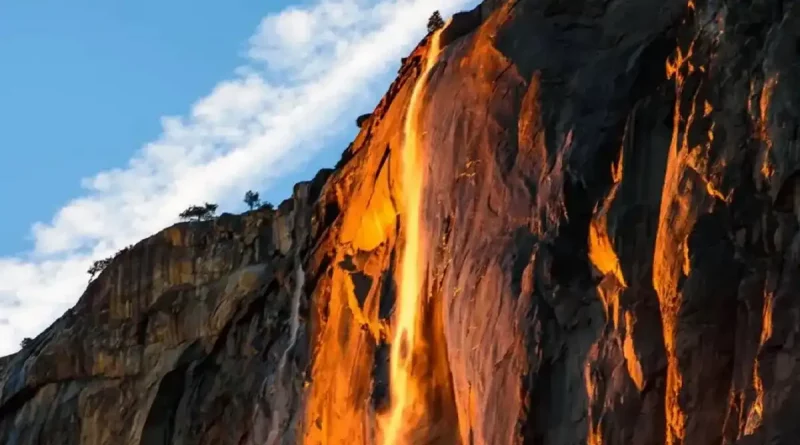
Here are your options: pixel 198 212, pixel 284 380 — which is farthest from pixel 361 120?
pixel 198 212

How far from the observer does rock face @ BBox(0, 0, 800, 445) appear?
13086mm

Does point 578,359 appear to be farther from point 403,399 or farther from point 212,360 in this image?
point 212,360

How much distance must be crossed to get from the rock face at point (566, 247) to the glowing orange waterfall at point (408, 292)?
0.69 feet

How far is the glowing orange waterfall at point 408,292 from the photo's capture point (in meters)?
19.0

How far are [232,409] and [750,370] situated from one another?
16.2 metres

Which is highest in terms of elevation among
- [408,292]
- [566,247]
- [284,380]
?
[408,292]

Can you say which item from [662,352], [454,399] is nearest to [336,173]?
[454,399]

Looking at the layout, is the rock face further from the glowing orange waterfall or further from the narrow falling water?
the glowing orange waterfall

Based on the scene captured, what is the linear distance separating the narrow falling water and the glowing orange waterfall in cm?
461

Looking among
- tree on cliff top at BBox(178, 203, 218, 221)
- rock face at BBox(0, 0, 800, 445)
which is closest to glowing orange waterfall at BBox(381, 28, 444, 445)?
rock face at BBox(0, 0, 800, 445)

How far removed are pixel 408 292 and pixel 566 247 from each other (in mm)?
4644

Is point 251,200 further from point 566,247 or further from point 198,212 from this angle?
point 566,247

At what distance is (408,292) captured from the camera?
1977cm

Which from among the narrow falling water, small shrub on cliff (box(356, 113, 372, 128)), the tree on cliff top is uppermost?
the tree on cliff top
